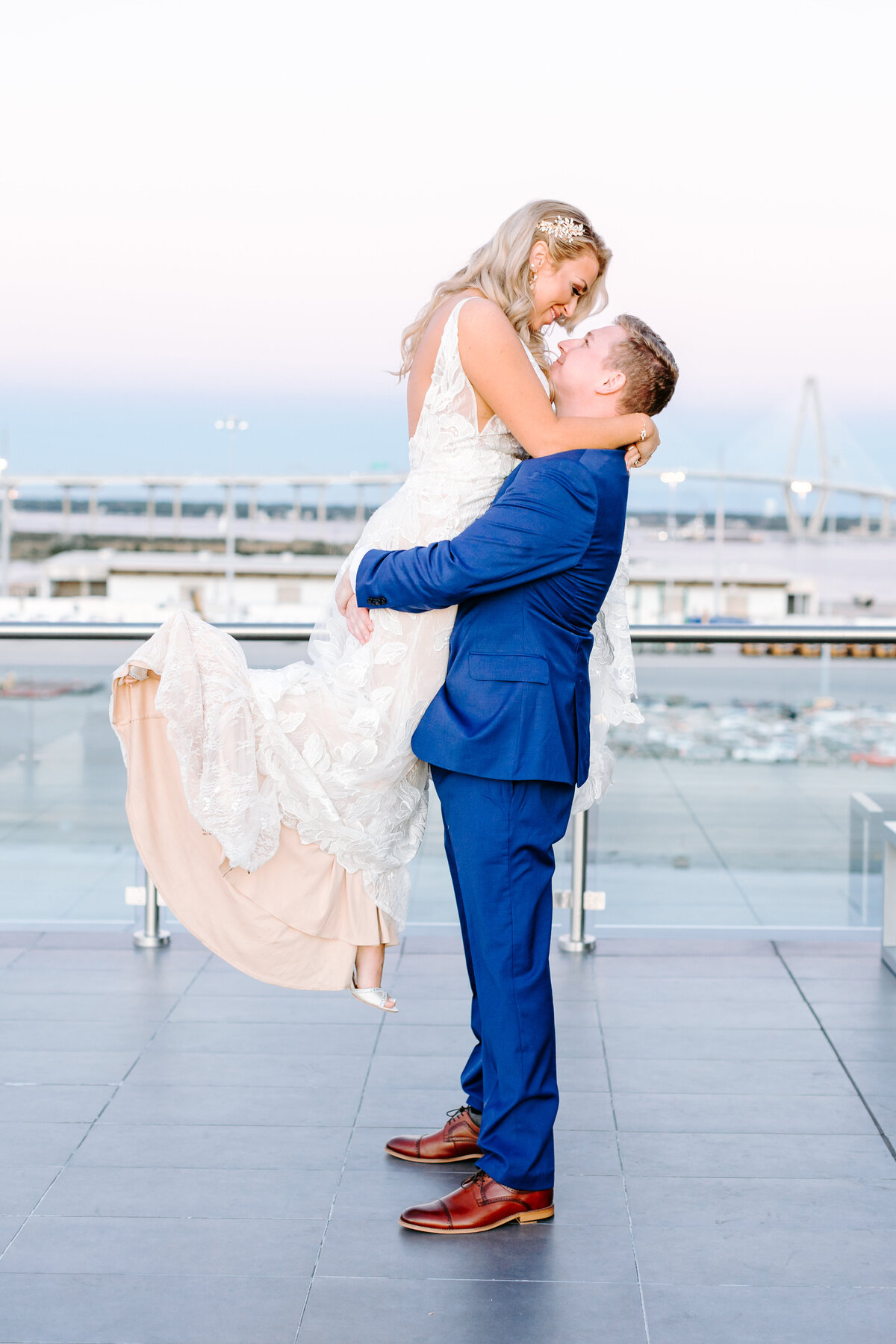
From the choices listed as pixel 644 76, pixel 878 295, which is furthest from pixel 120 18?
pixel 878 295

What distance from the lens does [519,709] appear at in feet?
7.07

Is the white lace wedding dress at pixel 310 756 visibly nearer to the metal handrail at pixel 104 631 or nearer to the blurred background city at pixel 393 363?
the blurred background city at pixel 393 363

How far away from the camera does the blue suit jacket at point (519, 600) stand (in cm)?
209

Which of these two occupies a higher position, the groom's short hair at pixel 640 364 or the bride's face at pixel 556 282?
the bride's face at pixel 556 282

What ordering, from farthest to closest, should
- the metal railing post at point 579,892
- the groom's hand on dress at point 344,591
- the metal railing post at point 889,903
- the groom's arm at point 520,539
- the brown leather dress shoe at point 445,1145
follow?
the metal railing post at point 579,892, the metal railing post at point 889,903, the brown leather dress shoe at point 445,1145, the groom's hand on dress at point 344,591, the groom's arm at point 520,539

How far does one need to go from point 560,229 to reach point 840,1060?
73.8 inches

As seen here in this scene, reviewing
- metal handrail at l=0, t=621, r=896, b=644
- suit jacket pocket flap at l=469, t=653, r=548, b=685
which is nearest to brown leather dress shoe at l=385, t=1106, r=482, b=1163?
suit jacket pocket flap at l=469, t=653, r=548, b=685

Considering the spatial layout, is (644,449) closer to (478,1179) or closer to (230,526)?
(478,1179)

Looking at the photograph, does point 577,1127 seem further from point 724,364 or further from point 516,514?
point 724,364

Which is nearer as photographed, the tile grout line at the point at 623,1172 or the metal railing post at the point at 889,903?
the tile grout line at the point at 623,1172

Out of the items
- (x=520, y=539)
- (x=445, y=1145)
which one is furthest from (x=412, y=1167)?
(x=520, y=539)

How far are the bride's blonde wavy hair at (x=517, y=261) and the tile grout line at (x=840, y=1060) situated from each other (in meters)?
1.61

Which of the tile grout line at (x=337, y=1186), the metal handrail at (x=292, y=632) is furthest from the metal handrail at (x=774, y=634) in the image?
the tile grout line at (x=337, y=1186)

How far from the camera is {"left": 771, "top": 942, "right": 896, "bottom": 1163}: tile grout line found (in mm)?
2535
